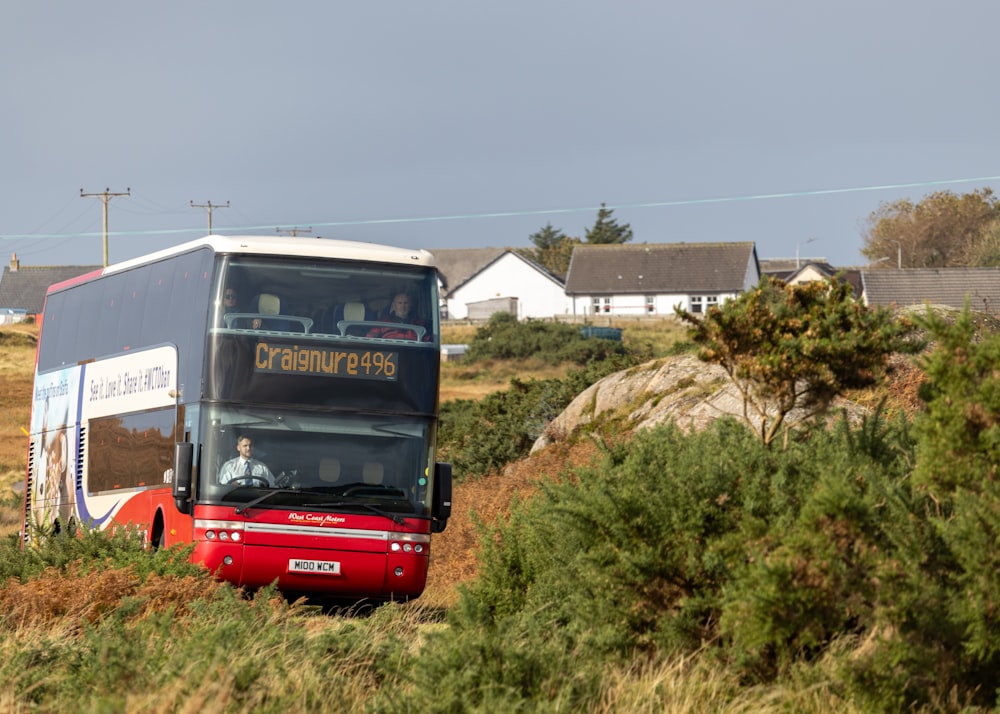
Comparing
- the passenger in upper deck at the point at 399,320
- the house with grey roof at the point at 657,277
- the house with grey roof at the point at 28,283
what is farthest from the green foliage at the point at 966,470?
the house with grey roof at the point at 28,283

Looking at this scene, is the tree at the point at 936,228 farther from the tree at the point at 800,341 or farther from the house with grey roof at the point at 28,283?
the tree at the point at 800,341

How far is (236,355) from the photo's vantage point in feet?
54.3

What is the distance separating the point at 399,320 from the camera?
16.9 meters

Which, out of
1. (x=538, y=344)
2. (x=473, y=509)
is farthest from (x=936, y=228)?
(x=473, y=509)

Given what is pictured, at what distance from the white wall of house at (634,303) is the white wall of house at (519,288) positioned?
253 cm

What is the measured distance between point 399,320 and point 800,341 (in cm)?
689

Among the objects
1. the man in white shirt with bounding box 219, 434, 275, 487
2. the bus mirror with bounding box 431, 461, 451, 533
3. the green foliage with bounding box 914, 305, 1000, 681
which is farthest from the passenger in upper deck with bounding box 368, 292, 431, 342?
the green foliage with bounding box 914, 305, 1000, 681

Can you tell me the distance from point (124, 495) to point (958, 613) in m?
13.9

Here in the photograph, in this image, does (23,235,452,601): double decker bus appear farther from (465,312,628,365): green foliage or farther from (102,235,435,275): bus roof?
(465,312,628,365): green foliage

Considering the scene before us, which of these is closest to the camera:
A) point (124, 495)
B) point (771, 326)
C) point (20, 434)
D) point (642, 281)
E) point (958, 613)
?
point (958, 613)

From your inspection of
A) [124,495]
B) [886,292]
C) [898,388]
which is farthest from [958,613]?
[886,292]

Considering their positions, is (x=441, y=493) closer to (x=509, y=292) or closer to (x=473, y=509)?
(x=473, y=509)

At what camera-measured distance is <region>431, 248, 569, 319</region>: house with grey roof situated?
111 metres

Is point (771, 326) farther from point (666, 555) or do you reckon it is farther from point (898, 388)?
point (898, 388)
